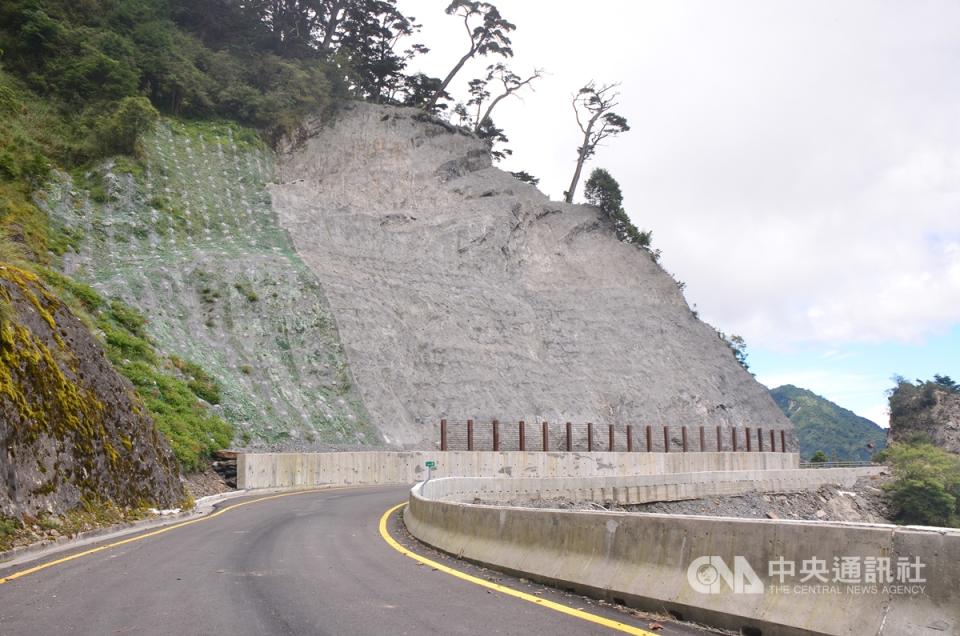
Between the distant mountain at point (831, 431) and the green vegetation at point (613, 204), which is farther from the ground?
the green vegetation at point (613, 204)

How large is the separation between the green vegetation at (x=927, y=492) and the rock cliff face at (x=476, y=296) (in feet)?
31.5

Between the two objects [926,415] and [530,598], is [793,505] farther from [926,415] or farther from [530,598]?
[530,598]

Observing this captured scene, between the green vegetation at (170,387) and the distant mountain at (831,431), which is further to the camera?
the distant mountain at (831,431)

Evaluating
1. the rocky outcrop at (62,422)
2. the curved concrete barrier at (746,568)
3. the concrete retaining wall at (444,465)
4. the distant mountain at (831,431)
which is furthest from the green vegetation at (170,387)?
the distant mountain at (831,431)

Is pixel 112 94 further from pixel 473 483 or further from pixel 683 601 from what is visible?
pixel 683 601

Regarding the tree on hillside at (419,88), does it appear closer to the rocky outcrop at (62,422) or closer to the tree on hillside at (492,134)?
the tree on hillside at (492,134)

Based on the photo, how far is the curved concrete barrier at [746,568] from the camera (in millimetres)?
4965

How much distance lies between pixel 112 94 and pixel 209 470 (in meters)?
31.2

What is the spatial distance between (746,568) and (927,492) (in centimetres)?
5070

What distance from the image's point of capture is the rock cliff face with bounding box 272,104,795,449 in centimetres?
4453

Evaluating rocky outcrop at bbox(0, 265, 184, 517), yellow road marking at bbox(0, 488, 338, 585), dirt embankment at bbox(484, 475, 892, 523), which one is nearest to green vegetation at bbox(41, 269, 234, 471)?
yellow road marking at bbox(0, 488, 338, 585)

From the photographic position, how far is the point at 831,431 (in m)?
167

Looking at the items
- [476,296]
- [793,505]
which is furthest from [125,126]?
[793,505]

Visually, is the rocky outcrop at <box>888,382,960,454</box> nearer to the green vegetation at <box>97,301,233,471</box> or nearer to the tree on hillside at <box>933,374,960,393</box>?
the tree on hillside at <box>933,374,960,393</box>
